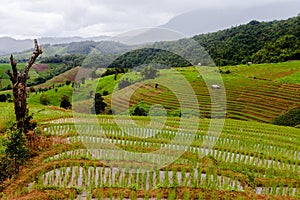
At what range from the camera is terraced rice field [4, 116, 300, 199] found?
7.33 m

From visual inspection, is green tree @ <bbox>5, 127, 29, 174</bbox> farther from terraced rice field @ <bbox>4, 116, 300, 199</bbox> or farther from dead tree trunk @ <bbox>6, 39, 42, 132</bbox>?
dead tree trunk @ <bbox>6, 39, 42, 132</bbox>

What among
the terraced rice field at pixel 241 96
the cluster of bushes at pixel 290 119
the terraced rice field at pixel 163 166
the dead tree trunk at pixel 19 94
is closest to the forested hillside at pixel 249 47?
the terraced rice field at pixel 241 96

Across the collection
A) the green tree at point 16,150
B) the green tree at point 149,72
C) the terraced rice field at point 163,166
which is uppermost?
the green tree at point 149,72

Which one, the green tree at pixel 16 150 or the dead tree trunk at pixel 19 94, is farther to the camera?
the dead tree trunk at pixel 19 94

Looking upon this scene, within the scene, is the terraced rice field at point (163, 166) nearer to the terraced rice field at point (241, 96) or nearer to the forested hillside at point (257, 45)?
the terraced rice field at point (241, 96)

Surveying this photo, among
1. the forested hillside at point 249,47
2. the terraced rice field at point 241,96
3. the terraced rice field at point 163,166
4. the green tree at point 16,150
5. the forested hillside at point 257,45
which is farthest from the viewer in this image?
the forested hillside at point 257,45

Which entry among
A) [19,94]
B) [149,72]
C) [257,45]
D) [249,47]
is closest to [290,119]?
[19,94]

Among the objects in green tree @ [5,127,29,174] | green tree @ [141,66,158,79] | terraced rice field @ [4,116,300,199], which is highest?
green tree @ [141,66,158,79]

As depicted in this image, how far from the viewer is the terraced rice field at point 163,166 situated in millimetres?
7333

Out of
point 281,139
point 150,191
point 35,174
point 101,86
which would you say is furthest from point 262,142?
point 101,86

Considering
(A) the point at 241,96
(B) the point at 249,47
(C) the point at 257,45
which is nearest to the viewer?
(A) the point at 241,96

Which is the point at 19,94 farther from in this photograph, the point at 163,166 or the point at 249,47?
the point at 249,47

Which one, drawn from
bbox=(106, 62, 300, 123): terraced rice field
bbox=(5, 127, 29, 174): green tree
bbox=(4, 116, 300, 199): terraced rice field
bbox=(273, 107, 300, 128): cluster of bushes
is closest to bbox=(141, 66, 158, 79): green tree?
bbox=(106, 62, 300, 123): terraced rice field

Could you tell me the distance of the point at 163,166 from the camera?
903 cm
